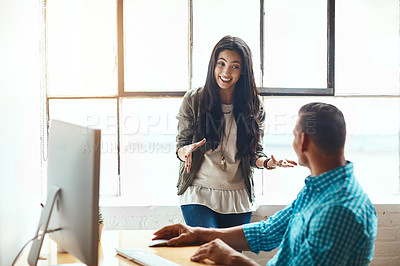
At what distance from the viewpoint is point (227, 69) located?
2.52 meters

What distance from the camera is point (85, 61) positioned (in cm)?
297

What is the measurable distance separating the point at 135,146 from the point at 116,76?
459mm

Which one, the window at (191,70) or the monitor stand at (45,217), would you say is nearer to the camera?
the monitor stand at (45,217)

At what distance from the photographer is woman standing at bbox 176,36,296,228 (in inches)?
97.5

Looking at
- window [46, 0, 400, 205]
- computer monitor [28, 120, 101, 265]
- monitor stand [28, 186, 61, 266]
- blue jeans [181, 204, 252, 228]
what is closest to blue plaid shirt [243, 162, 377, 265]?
computer monitor [28, 120, 101, 265]

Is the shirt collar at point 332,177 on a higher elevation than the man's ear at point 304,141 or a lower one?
lower

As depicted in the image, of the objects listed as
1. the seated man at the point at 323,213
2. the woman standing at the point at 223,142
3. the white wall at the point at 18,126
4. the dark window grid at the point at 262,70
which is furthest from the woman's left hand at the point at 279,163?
the white wall at the point at 18,126

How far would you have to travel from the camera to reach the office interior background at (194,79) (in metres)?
2.93

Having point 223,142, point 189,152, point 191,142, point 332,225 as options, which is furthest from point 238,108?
point 332,225

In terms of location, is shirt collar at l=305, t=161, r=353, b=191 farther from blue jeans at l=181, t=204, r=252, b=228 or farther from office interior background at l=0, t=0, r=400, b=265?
office interior background at l=0, t=0, r=400, b=265

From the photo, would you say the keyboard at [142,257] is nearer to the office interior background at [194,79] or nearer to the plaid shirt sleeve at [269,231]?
the plaid shirt sleeve at [269,231]

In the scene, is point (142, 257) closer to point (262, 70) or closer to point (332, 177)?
point (332, 177)

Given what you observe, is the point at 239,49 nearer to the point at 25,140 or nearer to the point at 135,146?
the point at 135,146

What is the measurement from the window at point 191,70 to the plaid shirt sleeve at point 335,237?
5.36ft
